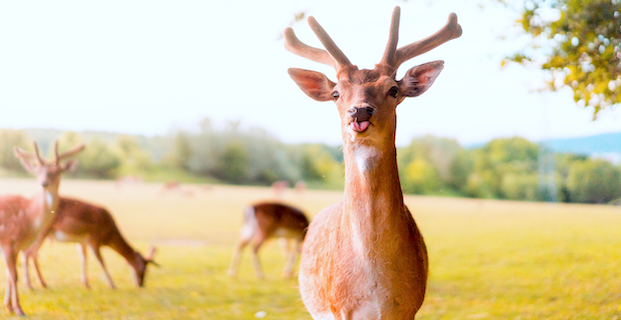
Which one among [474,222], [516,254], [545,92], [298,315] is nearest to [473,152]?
[474,222]

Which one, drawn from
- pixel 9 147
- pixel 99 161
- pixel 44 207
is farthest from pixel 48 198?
pixel 99 161

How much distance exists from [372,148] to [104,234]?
3064 millimetres

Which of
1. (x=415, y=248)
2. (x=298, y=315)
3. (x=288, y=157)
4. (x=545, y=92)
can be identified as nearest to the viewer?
(x=415, y=248)

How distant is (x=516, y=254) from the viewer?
462cm

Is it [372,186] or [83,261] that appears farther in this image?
[83,261]

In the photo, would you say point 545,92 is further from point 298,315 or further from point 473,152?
point 298,315

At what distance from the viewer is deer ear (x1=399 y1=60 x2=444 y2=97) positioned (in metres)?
1.84

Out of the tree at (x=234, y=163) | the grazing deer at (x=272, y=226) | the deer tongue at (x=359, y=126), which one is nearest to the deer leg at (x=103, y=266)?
the grazing deer at (x=272, y=226)

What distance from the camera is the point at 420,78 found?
1865mm

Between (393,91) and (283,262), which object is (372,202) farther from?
(283,262)

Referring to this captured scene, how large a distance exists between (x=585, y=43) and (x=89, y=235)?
12.6ft

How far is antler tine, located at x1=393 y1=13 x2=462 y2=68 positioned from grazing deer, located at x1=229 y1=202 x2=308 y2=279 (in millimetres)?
3335

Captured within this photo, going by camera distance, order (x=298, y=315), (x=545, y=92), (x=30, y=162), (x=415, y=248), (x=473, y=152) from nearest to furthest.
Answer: (x=415, y=248) → (x=30, y=162) → (x=298, y=315) → (x=545, y=92) → (x=473, y=152)

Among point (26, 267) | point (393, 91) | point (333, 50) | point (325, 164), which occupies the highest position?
point (333, 50)
